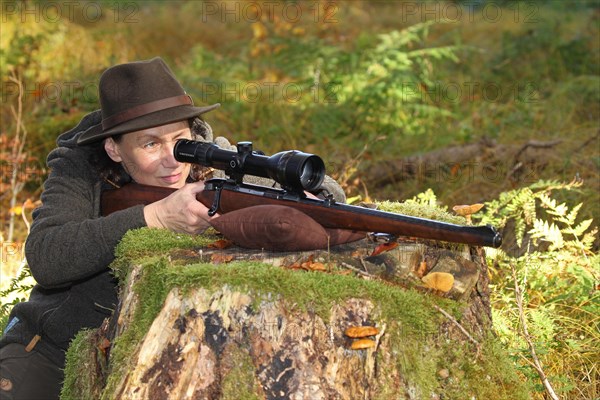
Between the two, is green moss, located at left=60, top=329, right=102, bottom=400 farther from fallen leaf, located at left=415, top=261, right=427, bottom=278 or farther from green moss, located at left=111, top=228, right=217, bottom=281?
fallen leaf, located at left=415, top=261, right=427, bottom=278

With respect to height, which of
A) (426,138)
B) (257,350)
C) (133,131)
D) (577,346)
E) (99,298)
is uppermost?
(133,131)

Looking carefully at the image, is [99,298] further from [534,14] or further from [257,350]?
[534,14]

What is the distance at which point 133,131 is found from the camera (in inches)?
164

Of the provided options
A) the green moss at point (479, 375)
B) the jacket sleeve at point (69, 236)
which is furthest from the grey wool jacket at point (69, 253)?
the green moss at point (479, 375)

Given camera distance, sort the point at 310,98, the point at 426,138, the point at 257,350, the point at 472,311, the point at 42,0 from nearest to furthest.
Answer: the point at 257,350 → the point at 472,311 → the point at 426,138 → the point at 310,98 → the point at 42,0

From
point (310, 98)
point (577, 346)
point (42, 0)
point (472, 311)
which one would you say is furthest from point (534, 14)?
point (472, 311)

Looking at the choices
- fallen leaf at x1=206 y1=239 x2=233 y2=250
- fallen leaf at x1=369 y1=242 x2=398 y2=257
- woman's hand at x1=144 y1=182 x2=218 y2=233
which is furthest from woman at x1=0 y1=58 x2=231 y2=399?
fallen leaf at x1=369 y1=242 x2=398 y2=257

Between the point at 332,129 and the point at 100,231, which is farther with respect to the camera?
the point at 332,129

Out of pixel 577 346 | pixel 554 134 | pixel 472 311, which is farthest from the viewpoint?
pixel 554 134

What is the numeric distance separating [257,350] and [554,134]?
724 cm

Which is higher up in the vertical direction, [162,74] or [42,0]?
[162,74]

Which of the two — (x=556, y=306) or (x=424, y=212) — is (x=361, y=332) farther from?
(x=556, y=306)

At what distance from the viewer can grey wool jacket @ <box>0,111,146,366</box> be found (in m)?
3.89

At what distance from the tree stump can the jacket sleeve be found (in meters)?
0.34
